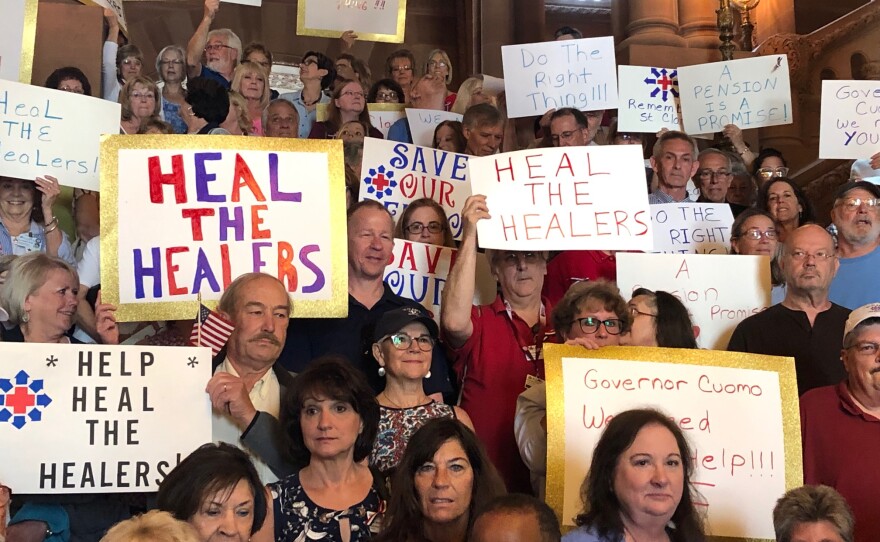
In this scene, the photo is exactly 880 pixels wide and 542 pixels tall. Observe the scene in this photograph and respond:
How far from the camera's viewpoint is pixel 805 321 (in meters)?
5.49

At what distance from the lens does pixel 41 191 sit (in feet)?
20.8

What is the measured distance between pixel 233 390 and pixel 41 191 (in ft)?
7.80

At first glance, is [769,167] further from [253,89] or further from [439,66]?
[253,89]

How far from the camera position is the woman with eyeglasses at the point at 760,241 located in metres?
6.11

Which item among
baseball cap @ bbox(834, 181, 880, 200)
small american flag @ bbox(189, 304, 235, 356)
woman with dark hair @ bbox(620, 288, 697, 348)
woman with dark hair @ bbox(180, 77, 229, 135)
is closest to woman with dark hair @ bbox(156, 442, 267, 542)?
small american flag @ bbox(189, 304, 235, 356)

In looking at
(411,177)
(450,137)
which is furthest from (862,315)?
(450,137)

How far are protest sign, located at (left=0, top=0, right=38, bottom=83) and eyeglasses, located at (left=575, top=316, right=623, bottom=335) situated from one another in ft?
11.7

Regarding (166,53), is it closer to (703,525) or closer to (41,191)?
(41,191)

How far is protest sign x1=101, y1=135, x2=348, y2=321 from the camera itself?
518cm

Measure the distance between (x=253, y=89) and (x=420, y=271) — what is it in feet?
9.07

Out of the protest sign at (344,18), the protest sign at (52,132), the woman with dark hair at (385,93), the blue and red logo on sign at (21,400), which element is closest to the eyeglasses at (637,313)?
the blue and red logo on sign at (21,400)

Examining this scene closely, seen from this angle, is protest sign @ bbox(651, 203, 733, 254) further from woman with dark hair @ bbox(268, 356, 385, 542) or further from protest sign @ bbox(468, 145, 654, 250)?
woman with dark hair @ bbox(268, 356, 385, 542)

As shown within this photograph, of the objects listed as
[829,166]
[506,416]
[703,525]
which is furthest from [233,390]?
[829,166]

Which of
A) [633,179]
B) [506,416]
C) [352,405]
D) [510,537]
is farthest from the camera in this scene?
[633,179]
